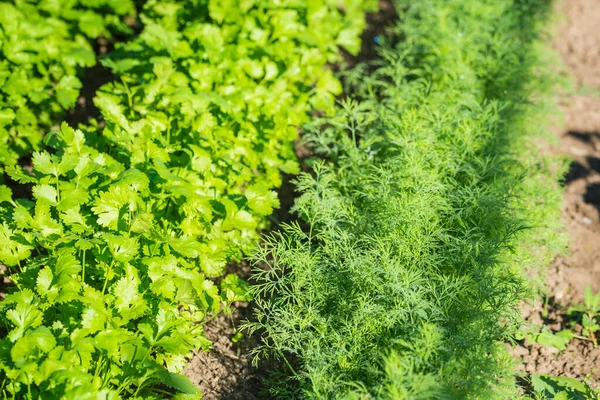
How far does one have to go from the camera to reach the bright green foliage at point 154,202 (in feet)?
8.51

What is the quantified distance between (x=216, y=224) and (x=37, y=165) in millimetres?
860

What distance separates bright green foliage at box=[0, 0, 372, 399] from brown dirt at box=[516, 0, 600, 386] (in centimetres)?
164

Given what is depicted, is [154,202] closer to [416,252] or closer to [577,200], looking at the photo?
[416,252]

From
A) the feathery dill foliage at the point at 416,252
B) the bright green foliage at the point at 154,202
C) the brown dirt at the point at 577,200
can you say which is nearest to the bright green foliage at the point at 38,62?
the bright green foliage at the point at 154,202

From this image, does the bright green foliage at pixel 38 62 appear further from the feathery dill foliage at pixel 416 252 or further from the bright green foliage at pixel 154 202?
the feathery dill foliage at pixel 416 252

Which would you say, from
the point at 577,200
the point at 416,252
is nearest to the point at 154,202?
the point at 416,252

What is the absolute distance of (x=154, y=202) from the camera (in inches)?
126

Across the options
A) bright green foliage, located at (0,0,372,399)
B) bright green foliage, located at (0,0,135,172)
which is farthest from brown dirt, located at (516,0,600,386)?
bright green foliage, located at (0,0,135,172)

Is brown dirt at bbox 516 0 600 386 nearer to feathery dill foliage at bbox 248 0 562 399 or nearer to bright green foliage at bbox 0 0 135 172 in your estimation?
feathery dill foliage at bbox 248 0 562 399

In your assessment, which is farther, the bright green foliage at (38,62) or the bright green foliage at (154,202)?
the bright green foliage at (38,62)

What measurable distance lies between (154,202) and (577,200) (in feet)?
9.50

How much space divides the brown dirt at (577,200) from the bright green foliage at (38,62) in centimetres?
288

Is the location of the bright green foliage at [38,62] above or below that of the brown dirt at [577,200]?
above

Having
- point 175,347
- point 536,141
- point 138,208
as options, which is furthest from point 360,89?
point 175,347
